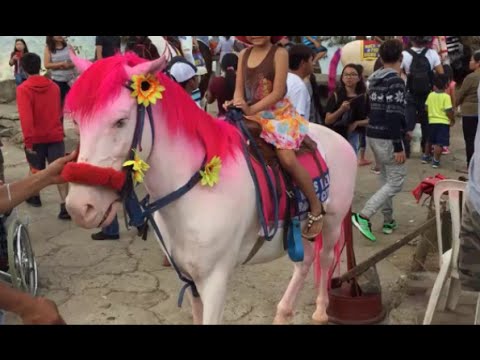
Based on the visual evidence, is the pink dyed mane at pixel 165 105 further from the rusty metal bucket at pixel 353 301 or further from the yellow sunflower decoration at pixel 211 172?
the rusty metal bucket at pixel 353 301

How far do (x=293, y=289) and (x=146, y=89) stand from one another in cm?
202

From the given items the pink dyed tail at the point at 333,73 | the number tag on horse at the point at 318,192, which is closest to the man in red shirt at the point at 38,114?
the number tag on horse at the point at 318,192

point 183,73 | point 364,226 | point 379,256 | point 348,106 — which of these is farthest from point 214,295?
point 348,106

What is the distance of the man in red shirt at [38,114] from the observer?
5.81 meters

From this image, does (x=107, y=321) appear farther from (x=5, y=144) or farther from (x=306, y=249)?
(x=5, y=144)

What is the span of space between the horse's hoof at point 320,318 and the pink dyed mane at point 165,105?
1597 millimetres

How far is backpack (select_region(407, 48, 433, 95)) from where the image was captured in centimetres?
834

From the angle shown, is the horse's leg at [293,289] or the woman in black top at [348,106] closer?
the horse's leg at [293,289]

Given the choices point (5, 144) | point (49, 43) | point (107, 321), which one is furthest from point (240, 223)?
point (5, 144)

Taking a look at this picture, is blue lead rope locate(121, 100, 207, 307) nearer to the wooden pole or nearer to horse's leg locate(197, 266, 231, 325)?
horse's leg locate(197, 266, 231, 325)

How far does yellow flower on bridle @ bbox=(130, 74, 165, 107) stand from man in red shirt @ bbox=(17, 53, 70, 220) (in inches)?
152

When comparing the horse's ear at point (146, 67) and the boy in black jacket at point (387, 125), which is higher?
the horse's ear at point (146, 67)

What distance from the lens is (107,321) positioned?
3703 mm

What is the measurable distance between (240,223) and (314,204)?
631mm
